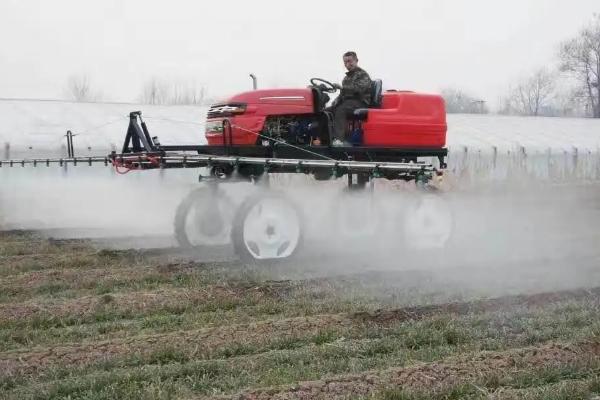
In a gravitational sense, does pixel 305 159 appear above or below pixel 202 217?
above

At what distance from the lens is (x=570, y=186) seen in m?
26.0

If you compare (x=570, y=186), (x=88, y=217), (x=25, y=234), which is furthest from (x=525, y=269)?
(x=570, y=186)

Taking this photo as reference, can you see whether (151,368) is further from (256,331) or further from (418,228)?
(418,228)

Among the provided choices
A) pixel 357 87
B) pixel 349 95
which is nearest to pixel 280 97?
pixel 349 95

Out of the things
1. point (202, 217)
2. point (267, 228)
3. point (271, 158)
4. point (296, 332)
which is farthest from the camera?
point (202, 217)

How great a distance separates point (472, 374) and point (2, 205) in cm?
1180

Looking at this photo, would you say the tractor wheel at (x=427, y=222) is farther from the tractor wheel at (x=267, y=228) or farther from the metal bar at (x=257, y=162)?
the tractor wheel at (x=267, y=228)

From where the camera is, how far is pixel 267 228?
8555mm

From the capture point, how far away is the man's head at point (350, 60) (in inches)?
377

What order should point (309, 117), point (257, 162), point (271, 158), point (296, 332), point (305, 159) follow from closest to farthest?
point (296, 332) < point (257, 162) < point (271, 158) < point (305, 159) < point (309, 117)

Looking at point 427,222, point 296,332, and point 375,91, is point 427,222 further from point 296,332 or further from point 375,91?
point 296,332

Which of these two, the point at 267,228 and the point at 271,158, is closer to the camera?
the point at 267,228

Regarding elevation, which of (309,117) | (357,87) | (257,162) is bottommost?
(257,162)

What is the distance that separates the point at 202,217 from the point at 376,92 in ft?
9.42
